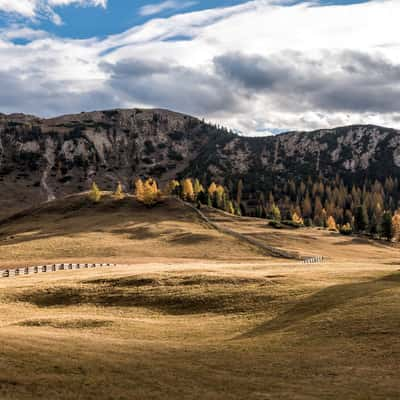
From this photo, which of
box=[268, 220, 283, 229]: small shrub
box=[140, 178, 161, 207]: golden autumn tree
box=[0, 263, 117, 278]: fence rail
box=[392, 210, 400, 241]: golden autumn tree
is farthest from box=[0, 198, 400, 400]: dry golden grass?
box=[392, 210, 400, 241]: golden autumn tree

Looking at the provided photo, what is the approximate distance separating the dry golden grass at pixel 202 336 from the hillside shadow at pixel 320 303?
90 mm

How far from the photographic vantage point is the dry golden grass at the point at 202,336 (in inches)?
714

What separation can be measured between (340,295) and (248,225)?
108 m

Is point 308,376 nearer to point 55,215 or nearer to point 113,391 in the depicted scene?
point 113,391

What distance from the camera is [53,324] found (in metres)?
32.5

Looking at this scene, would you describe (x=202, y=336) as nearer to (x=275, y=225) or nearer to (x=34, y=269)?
(x=34, y=269)

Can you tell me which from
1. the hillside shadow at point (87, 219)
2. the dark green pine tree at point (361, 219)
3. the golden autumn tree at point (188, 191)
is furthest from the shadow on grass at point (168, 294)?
the dark green pine tree at point (361, 219)

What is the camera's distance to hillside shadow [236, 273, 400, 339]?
3012 centimetres

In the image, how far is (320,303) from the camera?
34.1m

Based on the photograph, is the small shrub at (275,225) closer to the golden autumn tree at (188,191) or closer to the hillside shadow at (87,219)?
the hillside shadow at (87,219)

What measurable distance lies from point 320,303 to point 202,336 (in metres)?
10.00

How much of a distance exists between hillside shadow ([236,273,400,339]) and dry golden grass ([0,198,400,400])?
0.09m

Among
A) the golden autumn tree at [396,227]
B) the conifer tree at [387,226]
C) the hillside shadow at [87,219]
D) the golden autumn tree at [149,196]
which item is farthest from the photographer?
the golden autumn tree at [149,196]

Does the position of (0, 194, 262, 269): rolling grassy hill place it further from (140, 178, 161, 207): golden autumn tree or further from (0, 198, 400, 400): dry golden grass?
(0, 198, 400, 400): dry golden grass
